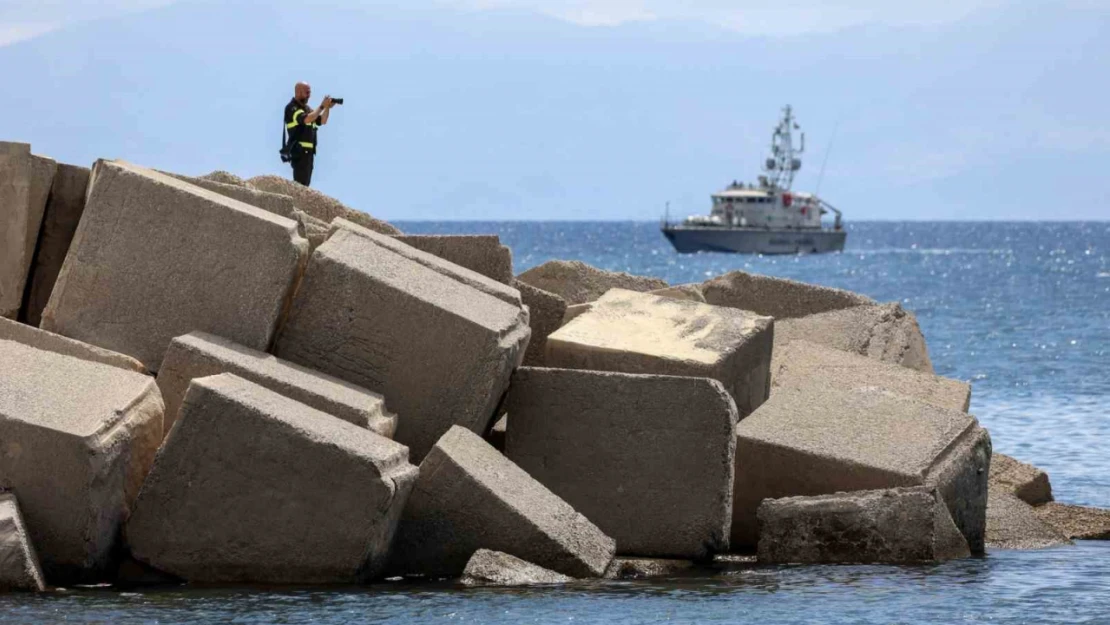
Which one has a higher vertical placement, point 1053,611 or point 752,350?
point 752,350

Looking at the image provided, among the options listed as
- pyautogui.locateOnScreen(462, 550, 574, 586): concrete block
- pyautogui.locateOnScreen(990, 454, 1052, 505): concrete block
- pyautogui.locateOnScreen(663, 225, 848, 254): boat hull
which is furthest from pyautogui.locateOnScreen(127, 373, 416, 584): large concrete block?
pyautogui.locateOnScreen(663, 225, 848, 254): boat hull

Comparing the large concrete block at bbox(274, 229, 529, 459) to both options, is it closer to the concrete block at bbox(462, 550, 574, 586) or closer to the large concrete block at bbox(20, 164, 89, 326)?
the concrete block at bbox(462, 550, 574, 586)

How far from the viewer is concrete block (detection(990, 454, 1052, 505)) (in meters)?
9.87

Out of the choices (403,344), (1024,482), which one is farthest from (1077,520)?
(403,344)

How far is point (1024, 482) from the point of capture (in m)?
9.88

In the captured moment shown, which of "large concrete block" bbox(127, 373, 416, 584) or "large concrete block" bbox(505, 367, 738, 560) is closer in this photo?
"large concrete block" bbox(127, 373, 416, 584)

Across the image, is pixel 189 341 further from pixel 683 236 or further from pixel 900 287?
pixel 683 236

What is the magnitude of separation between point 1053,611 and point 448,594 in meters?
2.45

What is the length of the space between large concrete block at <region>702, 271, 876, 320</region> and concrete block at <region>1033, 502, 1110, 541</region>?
7.73 feet

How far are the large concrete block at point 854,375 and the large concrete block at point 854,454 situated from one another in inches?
35.3

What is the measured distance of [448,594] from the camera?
22.9ft

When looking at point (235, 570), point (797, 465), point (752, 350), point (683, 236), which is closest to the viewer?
point (235, 570)

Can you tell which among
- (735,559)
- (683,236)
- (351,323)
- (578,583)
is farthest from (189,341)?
(683,236)

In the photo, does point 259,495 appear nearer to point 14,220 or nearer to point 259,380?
point 259,380
